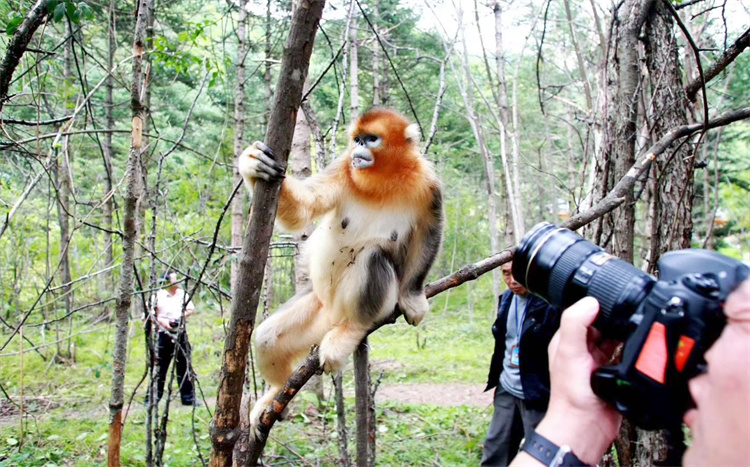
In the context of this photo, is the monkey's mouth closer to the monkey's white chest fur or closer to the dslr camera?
the monkey's white chest fur

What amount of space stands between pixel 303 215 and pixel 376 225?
738mm

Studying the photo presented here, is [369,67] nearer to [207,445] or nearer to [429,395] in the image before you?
[429,395]

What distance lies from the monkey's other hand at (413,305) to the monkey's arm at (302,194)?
910 millimetres

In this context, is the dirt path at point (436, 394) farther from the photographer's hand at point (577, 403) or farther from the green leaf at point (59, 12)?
the photographer's hand at point (577, 403)

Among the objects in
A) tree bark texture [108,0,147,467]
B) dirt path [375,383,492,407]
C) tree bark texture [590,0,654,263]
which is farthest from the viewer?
dirt path [375,383,492,407]

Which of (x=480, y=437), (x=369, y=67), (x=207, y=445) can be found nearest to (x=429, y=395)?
(x=480, y=437)

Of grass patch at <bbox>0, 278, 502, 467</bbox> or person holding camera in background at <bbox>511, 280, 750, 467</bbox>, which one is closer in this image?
person holding camera in background at <bbox>511, 280, 750, 467</bbox>

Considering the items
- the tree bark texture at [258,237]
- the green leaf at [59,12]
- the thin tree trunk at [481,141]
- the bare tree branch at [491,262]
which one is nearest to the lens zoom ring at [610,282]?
the tree bark texture at [258,237]

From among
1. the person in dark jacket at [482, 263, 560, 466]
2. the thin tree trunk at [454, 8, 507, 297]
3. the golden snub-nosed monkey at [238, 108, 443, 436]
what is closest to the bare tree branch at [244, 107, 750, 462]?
the golden snub-nosed monkey at [238, 108, 443, 436]

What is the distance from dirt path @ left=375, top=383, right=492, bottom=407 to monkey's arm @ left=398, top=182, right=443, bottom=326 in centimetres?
530

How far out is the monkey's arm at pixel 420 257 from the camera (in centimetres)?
407

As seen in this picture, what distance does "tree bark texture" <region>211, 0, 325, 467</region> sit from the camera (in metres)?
1.75

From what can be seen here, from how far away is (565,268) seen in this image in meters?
1.47

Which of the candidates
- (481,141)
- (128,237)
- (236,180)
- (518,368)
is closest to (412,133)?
(128,237)
